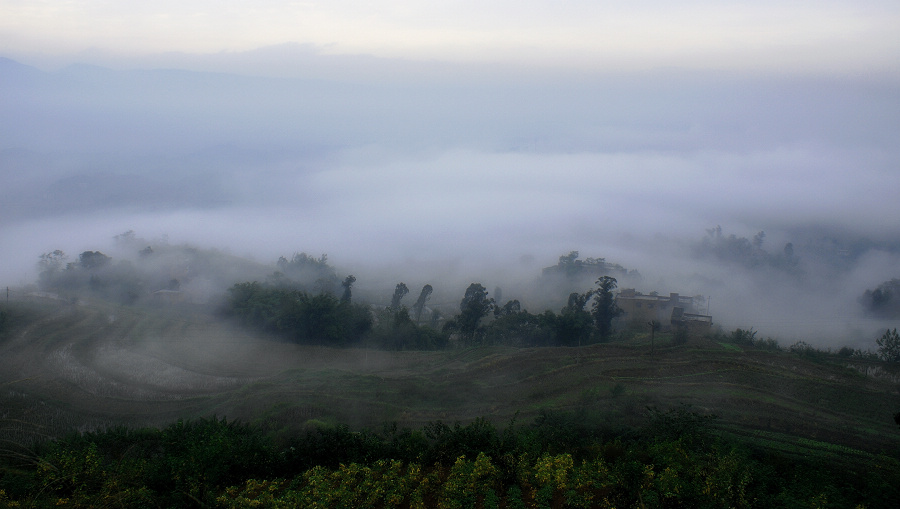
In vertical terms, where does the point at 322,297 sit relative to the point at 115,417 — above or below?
above

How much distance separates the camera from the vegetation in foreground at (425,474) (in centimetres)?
842

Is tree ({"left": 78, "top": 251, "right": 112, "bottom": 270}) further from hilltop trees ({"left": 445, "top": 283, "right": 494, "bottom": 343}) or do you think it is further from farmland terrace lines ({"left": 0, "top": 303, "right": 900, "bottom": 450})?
hilltop trees ({"left": 445, "top": 283, "right": 494, "bottom": 343})

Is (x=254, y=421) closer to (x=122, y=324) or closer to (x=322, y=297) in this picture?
(x=322, y=297)

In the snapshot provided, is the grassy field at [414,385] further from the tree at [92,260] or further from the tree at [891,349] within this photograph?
the tree at [92,260]

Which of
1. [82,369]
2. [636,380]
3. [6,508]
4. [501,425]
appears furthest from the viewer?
[82,369]

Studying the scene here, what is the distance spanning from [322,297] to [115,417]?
46.5 ft

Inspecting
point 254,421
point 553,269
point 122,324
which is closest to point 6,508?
point 254,421

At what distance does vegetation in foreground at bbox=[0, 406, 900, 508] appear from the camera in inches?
332

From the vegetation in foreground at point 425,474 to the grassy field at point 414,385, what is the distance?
2804mm

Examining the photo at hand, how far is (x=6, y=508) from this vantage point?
776 centimetres

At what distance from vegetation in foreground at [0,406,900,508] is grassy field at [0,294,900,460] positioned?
110 inches

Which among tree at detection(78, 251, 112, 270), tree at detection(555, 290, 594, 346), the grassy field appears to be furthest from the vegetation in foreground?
tree at detection(78, 251, 112, 270)

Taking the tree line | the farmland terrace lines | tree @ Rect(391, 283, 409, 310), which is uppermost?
tree @ Rect(391, 283, 409, 310)

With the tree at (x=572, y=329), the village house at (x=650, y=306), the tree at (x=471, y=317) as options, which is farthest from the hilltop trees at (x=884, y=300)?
the tree at (x=471, y=317)
